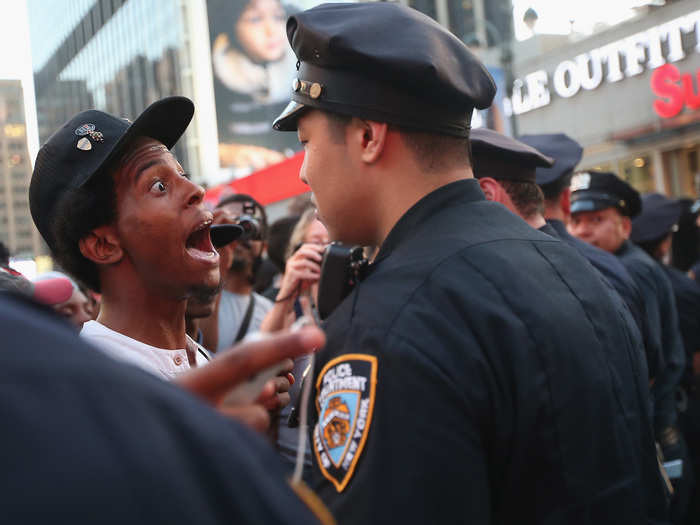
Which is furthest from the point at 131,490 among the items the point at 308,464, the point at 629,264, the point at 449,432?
the point at 629,264

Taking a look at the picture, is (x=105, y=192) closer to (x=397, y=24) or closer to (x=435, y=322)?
(x=397, y=24)

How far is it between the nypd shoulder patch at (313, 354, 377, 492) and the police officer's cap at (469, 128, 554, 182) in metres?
1.88

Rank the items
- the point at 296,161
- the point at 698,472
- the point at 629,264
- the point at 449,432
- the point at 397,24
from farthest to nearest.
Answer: the point at 296,161 < the point at 698,472 < the point at 629,264 < the point at 397,24 < the point at 449,432

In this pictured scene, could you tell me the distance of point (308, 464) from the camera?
2.06 metres

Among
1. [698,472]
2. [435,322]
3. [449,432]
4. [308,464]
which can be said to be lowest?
[698,472]

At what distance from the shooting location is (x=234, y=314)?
472 cm

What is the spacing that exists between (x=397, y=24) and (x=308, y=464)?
124 centimetres

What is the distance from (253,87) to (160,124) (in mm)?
40199

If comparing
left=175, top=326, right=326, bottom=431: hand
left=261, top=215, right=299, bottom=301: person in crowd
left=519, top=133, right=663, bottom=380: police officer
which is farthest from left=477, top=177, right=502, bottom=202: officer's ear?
left=261, top=215, right=299, bottom=301: person in crowd

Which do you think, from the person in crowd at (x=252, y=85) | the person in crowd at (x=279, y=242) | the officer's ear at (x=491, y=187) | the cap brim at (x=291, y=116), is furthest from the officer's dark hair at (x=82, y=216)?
the person in crowd at (x=252, y=85)

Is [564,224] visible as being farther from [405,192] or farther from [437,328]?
[437,328]

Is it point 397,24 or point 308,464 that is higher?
point 397,24

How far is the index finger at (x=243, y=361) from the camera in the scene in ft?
2.32

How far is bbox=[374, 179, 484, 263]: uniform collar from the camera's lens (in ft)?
5.62
